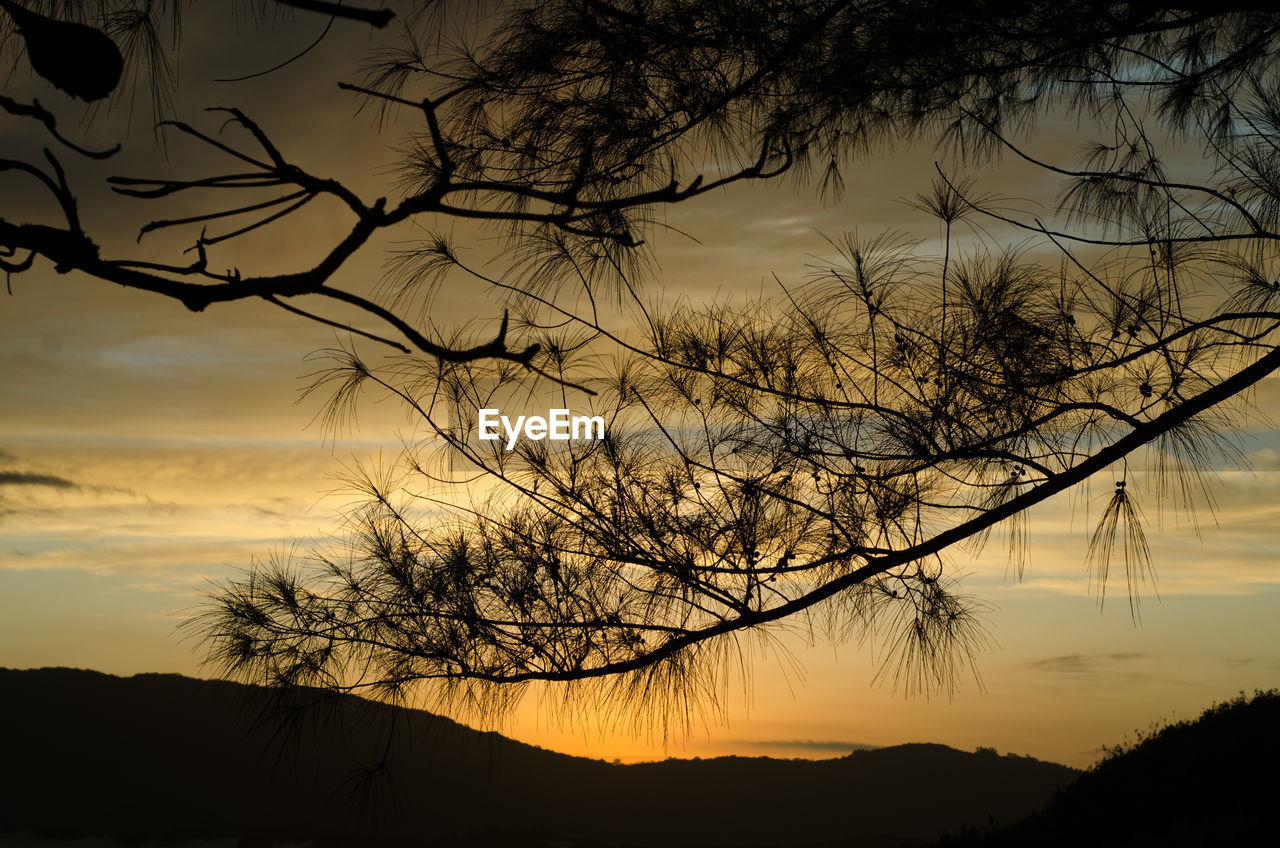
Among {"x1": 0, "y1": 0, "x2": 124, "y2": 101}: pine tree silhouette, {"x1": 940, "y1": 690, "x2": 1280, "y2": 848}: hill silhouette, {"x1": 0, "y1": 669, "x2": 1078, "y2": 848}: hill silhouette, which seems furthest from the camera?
{"x1": 0, "y1": 669, "x2": 1078, "y2": 848}: hill silhouette

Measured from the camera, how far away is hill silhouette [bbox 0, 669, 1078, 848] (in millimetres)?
10305

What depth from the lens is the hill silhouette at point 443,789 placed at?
10.3 metres

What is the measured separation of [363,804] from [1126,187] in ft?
8.77

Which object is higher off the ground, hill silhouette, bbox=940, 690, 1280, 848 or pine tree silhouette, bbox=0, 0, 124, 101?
pine tree silhouette, bbox=0, 0, 124, 101

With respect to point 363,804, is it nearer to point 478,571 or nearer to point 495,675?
point 495,675

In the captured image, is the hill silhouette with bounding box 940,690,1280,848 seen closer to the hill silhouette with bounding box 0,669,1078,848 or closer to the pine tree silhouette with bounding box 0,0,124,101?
the pine tree silhouette with bounding box 0,0,124,101

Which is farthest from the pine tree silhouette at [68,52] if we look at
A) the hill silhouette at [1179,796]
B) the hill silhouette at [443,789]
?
the hill silhouette at [443,789]

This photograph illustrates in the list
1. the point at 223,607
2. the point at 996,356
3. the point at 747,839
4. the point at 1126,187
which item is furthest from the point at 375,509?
the point at 747,839

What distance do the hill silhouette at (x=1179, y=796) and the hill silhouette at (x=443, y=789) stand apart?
545cm

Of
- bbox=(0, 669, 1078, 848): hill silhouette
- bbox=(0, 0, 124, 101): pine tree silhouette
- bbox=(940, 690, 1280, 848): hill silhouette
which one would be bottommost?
bbox=(0, 669, 1078, 848): hill silhouette

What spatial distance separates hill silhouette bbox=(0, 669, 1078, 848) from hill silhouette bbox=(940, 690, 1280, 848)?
545 cm

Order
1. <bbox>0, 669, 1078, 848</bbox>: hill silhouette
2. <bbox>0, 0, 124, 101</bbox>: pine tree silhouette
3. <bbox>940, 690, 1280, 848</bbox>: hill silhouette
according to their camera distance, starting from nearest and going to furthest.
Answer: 1. <bbox>0, 0, 124, 101</bbox>: pine tree silhouette
2. <bbox>940, 690, 1280, 848</bbox>: hill silhouette
3. <bbox>0, 669, 1078, 848</bbox>: hill silhouette

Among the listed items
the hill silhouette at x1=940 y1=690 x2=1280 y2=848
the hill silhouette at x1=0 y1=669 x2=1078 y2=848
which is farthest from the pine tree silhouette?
the hill silhouette at x1=0 y1=669 x2=1078 y2=848

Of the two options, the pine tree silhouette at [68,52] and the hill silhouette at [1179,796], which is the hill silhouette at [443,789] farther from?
the pine tree silhouette at [68,52]
